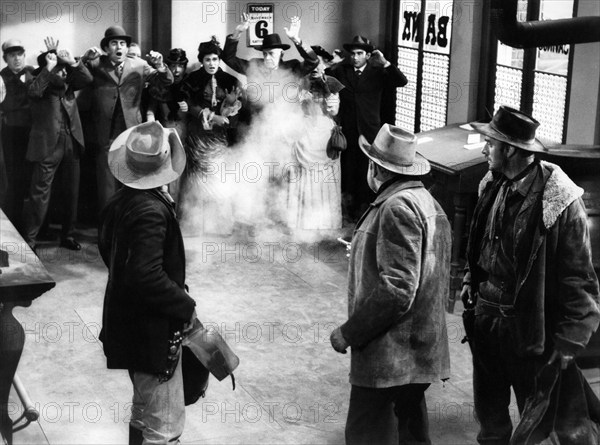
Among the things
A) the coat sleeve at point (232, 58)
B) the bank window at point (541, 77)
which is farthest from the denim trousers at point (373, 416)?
the coat sleeve at point (232, 58)

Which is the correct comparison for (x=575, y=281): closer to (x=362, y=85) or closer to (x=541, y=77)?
(x=541, y=77)

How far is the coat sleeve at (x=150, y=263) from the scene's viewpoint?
434 cm

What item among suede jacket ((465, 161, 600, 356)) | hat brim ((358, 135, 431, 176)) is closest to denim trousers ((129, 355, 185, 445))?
hat brim ((358, 135, 431, 176))

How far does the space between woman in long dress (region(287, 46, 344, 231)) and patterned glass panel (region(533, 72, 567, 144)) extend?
218 cm

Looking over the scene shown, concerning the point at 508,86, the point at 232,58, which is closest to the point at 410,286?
the point at 508,86

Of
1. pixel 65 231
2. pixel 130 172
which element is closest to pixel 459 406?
pixel 130 172

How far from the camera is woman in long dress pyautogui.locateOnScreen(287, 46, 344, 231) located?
1011 centimetres

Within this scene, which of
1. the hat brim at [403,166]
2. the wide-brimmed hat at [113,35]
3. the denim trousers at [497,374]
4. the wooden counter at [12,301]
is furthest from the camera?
the wide-brimmed hat at [113,35]

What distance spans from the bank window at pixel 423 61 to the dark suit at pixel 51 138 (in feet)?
12.0

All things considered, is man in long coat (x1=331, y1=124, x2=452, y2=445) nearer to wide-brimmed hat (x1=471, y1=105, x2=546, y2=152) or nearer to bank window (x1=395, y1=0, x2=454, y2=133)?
wide-brimmed hat (x1=471, y1=105, x2=546, y2=152)

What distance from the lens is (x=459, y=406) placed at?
616 centimetres

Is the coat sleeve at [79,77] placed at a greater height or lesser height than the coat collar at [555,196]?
greater

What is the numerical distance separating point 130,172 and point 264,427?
6.78 ft

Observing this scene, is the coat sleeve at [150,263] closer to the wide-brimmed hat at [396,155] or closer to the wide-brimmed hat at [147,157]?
the wide-brimmed hat at [147,157]
